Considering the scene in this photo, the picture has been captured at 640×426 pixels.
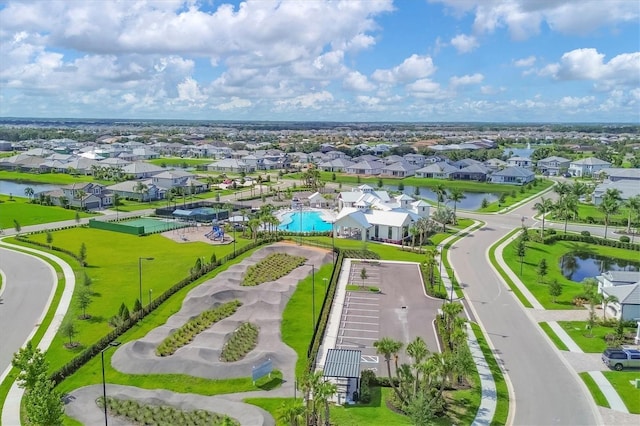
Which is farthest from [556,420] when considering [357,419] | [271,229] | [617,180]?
[617,180]

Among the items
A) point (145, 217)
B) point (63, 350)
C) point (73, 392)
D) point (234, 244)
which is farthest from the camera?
point (145, 217)

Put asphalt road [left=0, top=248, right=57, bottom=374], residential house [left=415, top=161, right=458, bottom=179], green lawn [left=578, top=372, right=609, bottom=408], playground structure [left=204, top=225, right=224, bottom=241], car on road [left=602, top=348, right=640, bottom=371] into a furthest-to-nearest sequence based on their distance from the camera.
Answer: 1. residential house [left=415, top=161, right=458, bottom=179]
2. playground structure [left=204, top=225, right=224, bottom=241]
3. asphalt road [left=0, top=248, right=57, bottom=374]
4. car on road [left=602, top=348, right=640, bottom=371]
5. green lawn [left=578, top=372, right=609, bottom=408]

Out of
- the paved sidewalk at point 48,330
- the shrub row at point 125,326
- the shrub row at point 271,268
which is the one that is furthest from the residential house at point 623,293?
the paved sidewalk at point 48,330

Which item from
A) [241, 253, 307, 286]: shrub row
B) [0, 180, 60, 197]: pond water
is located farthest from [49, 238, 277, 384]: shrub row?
[0, 180, 60, 197]: pond water

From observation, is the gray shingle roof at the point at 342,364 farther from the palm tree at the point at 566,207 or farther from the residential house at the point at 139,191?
the residential house at the point at 139,191

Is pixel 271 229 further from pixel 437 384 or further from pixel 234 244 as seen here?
pixel 437 384

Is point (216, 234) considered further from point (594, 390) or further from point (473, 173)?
point (473, 173)

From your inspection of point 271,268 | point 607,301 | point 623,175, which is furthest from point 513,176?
point 271,268

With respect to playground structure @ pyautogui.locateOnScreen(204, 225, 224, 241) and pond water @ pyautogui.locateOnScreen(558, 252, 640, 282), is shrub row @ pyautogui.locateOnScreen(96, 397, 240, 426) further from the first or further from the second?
A: pond water @ pyautogui.locateOnScreen(558, 252, 640, 282)
